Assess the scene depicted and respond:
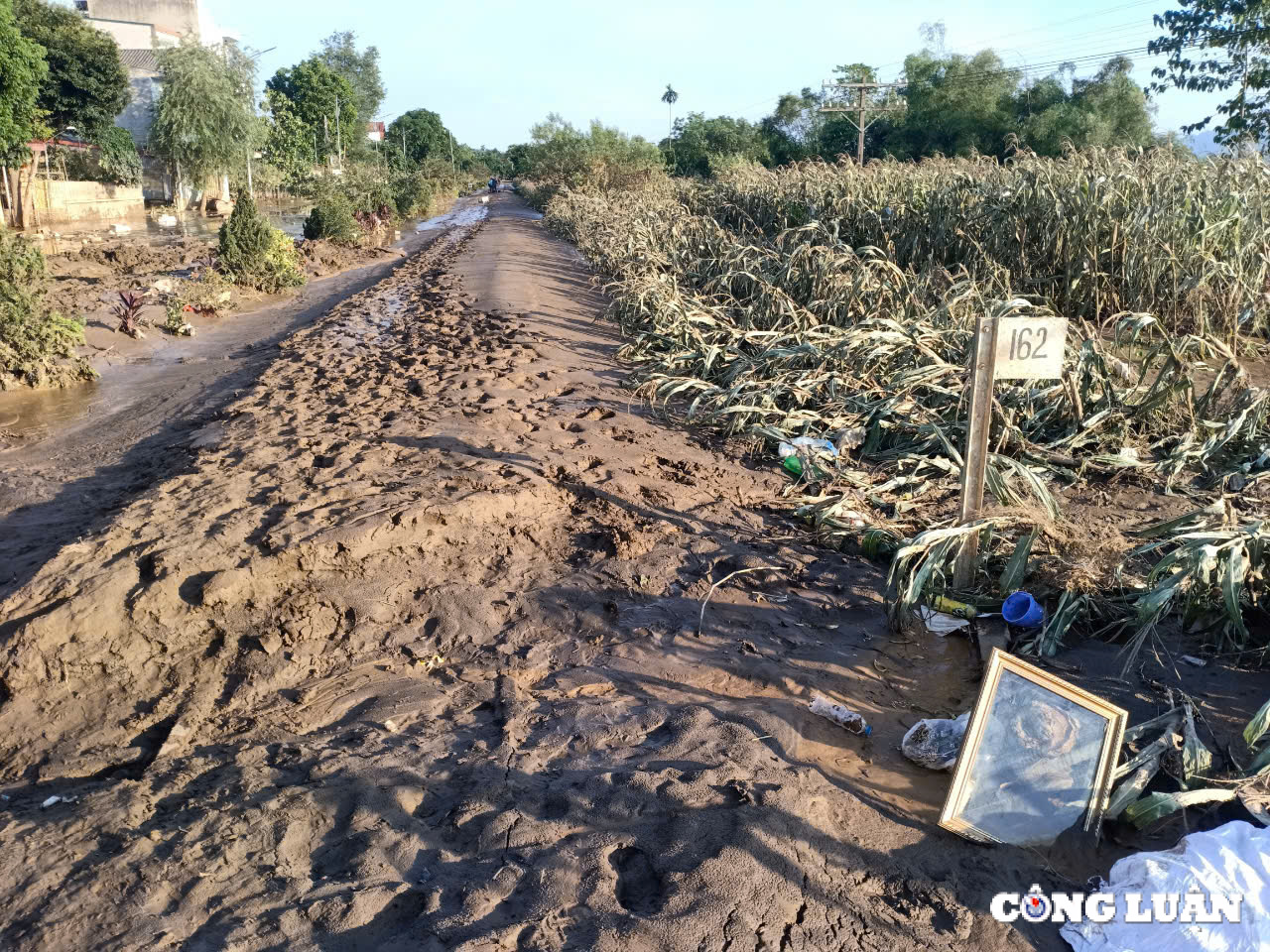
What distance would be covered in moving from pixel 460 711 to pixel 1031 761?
187cm

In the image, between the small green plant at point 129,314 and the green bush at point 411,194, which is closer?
the small green plant at point 129,314

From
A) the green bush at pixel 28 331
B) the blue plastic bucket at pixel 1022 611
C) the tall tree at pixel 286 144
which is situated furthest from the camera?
the tall tree at pixel 286 144

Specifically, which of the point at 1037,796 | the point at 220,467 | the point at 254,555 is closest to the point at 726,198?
the point at 220,467

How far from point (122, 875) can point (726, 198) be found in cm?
1461

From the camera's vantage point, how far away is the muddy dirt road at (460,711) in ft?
7.31

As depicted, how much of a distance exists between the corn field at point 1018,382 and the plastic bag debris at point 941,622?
0.33 feet

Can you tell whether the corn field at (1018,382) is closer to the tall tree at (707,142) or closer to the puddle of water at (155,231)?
the puddle of water at (155,231)

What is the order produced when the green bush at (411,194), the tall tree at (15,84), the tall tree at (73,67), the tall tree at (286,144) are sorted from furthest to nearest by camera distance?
the tall tree at (286,144) < the green bush at (411,194) < the tall tree at (73,67) < the tall tree at (15,84)

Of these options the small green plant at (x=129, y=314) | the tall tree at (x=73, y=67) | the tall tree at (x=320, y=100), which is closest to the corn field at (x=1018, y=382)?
the small green plant at (x=129, y=314)

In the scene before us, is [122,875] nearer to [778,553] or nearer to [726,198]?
[778,553]

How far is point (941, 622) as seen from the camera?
3.82 meters

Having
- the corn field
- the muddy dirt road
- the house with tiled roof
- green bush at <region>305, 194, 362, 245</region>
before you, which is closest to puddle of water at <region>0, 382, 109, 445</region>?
the muddy dirt road

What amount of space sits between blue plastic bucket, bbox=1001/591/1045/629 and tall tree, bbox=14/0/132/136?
96.9 ft

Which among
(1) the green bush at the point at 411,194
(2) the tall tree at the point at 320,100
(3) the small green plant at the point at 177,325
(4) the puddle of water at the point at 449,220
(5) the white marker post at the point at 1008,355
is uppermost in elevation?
(2) the tall tree at the point at 320,100
